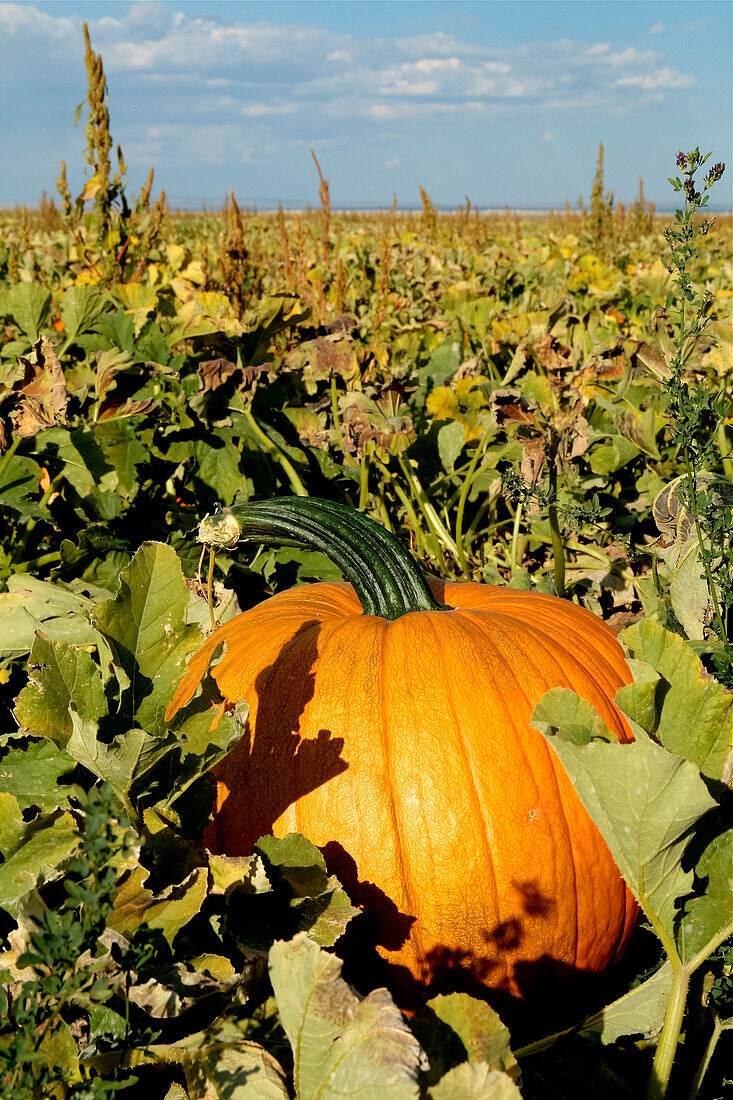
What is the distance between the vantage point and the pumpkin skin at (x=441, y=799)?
4.78 ft

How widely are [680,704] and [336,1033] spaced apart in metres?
0.57

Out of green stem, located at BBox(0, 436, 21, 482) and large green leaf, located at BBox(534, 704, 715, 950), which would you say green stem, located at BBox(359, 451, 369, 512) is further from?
large green leaf, located at BBox(534, 704, 715, 950)

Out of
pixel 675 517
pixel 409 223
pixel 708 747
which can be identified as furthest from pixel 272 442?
pixel 409 223

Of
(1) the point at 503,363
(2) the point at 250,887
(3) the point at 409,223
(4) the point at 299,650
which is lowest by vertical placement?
(2) the point at 250,887

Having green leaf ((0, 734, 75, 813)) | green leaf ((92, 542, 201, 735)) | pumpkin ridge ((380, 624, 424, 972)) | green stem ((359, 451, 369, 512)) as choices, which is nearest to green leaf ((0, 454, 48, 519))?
green stem ((359, 451, 369, 512))

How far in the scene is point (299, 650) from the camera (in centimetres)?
165

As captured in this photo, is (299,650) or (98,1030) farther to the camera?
(299,650)

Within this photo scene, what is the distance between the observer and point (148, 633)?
129 cm

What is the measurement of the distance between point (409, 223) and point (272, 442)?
1423cm

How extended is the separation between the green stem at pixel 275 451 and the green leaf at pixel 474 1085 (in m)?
2.03

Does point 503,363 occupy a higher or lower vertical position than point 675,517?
higher

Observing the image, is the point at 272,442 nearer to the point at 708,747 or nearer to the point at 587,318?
the point at 708,747

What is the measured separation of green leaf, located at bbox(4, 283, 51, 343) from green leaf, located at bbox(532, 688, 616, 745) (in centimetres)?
234

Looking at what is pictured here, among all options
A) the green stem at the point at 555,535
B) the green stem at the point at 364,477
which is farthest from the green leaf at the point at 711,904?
the green stem at the point at 364,477
